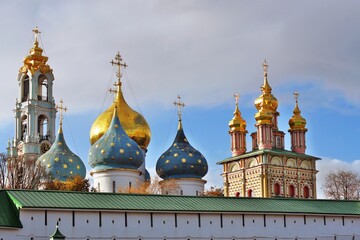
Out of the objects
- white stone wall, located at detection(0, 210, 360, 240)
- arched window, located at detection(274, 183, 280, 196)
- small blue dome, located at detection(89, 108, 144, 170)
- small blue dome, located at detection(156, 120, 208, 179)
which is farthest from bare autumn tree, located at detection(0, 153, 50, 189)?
white stone wall, located at detection(0, 210, 360, 240)

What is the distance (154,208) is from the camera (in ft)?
77.5

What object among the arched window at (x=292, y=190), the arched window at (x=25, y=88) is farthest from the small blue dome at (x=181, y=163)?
the arched window at (x=25, y=88)

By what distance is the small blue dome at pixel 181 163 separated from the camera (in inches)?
1534

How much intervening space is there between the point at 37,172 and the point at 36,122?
590 inches

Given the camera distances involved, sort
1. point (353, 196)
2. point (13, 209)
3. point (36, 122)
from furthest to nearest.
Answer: point (36, 122) < point (353, 196) < point (13, 209)

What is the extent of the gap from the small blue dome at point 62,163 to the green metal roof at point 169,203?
1372 centimetres

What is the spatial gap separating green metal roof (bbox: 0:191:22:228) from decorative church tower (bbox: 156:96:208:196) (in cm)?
1720

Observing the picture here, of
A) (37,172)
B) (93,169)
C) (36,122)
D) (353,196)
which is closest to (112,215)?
(93,169)

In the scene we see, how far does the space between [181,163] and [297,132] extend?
28.0 ft

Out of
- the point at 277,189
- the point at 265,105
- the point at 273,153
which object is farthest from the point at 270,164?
the point at 265,105

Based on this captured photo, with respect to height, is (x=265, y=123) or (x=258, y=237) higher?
(x=265, y=123)

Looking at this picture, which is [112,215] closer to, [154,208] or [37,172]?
[154,208]

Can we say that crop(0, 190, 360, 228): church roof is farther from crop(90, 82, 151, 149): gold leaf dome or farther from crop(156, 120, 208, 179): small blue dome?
crop(90, 82, 151, 149): gold leaf dome

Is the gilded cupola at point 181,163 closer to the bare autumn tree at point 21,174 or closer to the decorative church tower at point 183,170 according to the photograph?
the decorative church tower at point 183,170
